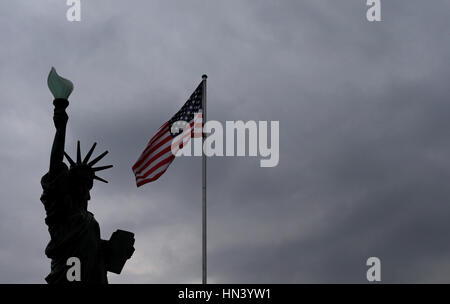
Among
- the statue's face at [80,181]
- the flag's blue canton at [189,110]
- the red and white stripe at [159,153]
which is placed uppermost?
the flag's blue canton at [189,110]

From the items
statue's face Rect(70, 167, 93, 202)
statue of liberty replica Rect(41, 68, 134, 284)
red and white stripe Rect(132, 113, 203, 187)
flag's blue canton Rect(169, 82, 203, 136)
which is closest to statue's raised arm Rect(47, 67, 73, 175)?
statue of liberty replica Rect(41, 68, 134, 284)

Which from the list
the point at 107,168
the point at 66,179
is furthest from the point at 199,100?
the point at 66,179

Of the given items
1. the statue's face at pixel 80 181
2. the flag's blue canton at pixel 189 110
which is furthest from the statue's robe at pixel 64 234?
the flag's blue canton at pixel 189 110

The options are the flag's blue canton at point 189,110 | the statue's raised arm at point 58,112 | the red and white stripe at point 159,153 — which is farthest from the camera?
the flag's blue canton at point 189,110

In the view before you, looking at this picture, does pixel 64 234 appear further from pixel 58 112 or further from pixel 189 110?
pixel 189 110

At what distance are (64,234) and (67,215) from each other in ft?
1.15

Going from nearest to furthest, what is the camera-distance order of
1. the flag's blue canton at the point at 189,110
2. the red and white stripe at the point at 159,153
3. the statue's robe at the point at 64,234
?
the statue's robe at the point at 64,234 → the red and white stripe at the point at 159,153 → the flag's blue canton at the point at 189,110

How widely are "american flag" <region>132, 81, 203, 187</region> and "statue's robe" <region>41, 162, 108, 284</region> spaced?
222 inches

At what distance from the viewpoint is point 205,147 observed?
54.3ft

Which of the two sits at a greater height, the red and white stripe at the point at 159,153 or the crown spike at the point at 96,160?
the red and white stripe at the point at 159,153

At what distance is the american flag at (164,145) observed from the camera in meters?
16.5

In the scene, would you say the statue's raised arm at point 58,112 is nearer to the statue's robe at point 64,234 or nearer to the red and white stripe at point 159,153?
the statue's robe at point 64,234
